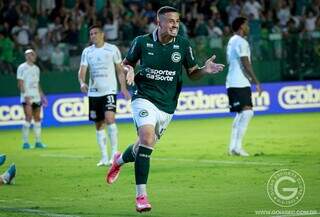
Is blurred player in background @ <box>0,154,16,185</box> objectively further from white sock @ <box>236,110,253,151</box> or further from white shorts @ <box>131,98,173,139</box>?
white sock @ <box>236,110,253,151</box>

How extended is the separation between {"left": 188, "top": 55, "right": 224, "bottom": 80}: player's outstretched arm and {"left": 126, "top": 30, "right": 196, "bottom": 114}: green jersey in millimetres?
266

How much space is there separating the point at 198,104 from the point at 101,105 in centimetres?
1269

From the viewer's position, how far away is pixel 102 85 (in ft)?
56.1

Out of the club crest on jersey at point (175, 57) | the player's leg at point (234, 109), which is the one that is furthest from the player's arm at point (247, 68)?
the club crest on jersey at point (175, 57)

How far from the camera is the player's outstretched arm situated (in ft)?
38.0

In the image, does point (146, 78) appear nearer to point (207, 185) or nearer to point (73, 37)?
point (207, 185)

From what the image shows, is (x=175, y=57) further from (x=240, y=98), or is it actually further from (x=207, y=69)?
(x=240, y=98)

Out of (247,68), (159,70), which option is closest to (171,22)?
(159,70)

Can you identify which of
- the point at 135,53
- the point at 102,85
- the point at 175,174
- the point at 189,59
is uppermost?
the point at 135,53

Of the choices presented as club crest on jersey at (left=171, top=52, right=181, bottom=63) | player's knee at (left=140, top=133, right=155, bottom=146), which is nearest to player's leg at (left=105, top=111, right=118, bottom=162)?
club crest on jersey at (left=171, top=52, right=181, bottom=63)

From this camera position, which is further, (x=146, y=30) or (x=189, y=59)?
(x=146, y=30)

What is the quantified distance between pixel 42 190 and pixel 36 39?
639 inches

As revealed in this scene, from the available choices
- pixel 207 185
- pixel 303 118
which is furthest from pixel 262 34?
pixel 207 185

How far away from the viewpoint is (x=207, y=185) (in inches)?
532
